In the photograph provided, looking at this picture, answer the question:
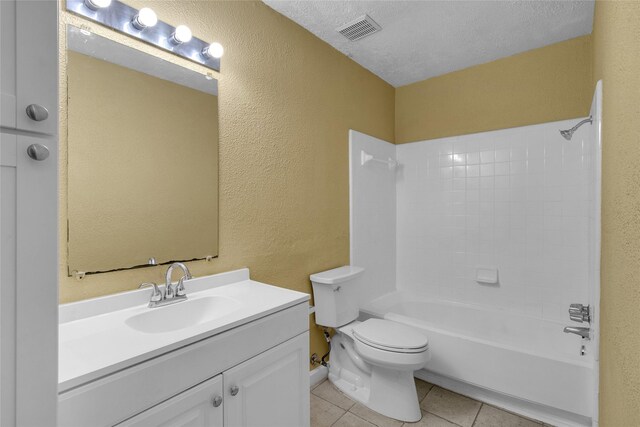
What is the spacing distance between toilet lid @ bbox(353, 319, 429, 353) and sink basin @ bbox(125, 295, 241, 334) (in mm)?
947

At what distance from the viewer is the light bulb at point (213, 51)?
159 centimetres

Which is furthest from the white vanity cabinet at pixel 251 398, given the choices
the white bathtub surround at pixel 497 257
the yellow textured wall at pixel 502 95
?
the yellow textured wall at pixel 502 95

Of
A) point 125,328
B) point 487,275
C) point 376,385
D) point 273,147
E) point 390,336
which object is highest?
point 273,147

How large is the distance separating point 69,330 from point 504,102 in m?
3.13

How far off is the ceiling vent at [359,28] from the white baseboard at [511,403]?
245 centimetres

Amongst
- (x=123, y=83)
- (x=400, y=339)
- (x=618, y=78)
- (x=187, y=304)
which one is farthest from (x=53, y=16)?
(x=400, y=339)

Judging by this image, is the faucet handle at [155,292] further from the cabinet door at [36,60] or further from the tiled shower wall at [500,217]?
the tiled shower wall at [500,217]

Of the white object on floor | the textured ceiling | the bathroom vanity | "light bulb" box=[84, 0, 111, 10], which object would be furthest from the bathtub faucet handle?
"light bulb" box=[84, 0, 111, 10]

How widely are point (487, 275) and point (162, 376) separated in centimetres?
255

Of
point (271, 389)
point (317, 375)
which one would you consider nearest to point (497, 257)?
point (317, 375)

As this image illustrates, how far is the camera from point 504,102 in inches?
103

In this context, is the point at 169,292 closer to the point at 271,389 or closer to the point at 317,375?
the point at 271,389

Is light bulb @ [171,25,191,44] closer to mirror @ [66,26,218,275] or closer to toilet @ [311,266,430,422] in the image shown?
mirror @ [66,26,218,275]

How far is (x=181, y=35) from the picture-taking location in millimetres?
1462
